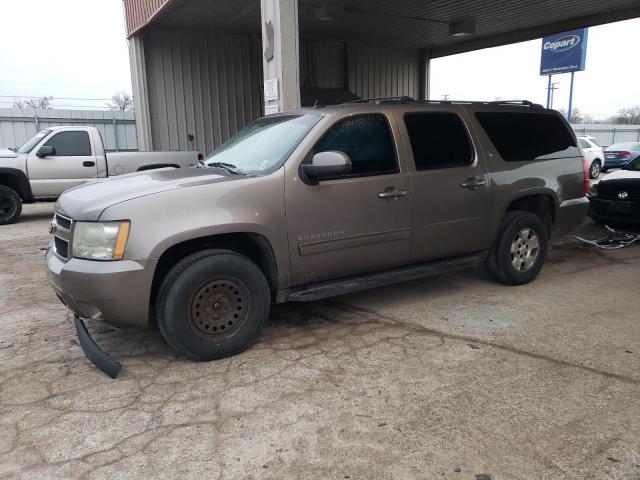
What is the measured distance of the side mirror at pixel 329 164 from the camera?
387cm

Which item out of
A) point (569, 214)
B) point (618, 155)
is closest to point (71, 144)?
point (569, 214)

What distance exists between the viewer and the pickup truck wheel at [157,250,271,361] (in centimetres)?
356

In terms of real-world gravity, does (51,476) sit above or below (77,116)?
below

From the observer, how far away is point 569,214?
586 cm

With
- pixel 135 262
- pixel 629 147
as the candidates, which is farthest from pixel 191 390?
pixel 629 147

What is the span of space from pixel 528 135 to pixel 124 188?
410cm

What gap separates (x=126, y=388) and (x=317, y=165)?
2.05m

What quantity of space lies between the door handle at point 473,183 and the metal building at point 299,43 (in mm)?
8275

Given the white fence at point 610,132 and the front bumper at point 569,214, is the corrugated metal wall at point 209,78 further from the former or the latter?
the white fence at point 610,132

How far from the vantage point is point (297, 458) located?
8.77ft

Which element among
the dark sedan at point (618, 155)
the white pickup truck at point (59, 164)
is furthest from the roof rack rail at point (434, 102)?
the dark sedan at point (618, 155)

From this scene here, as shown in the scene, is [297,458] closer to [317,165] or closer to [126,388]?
[126,388]

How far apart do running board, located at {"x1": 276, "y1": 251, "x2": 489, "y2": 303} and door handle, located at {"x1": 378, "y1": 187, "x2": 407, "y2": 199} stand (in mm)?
670

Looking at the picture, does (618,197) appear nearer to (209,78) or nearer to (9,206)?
Result: (9,206)
